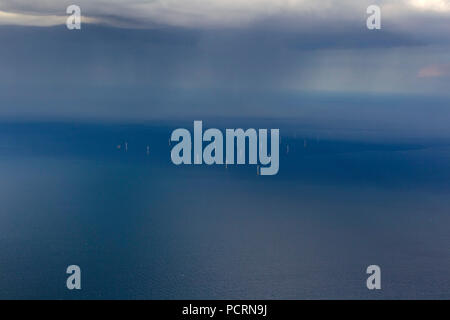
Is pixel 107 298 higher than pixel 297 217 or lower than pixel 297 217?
lower

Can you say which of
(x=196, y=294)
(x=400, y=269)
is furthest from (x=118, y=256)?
(x=400, y=269)

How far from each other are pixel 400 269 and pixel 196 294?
77.0 feet

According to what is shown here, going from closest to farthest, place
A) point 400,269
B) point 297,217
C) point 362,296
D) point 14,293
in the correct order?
point 14,293
point 362,296
point 400,269
point 297,217

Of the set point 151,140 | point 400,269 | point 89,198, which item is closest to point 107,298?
point 400,269

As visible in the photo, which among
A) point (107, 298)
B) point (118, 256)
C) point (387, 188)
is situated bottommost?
point (107, 298)

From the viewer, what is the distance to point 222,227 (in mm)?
76375

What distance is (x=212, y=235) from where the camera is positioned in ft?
237

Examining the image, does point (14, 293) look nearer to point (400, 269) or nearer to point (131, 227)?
point (131, 227)

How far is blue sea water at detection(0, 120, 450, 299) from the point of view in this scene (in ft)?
187

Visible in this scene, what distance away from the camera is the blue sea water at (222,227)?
5703 centimetres

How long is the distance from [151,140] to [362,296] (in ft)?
379

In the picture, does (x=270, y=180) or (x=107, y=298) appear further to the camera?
(x=270, y=180)
